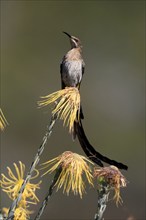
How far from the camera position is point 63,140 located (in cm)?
1267

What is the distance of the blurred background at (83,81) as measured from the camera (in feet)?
39.5

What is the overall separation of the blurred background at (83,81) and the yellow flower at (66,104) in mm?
6774

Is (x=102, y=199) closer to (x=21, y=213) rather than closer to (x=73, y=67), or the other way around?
(x=21, y=213)

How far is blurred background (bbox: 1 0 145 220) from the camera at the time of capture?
1205cm

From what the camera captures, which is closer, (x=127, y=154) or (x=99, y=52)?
(x=127, y=154)

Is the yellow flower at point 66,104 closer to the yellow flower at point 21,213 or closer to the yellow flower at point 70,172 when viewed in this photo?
the yellow flower at point 70,172

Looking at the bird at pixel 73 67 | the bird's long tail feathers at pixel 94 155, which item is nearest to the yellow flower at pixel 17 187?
the bird's long tail feathers at pixel 94 155

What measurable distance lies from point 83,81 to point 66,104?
43.0 ft

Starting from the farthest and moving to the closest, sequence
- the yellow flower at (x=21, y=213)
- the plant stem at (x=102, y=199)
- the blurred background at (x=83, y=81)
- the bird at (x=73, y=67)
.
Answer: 1. the blurred background at (x=83, y=81)
2. the bird at (x=73, y=67)
3. the yellow flower at (x=21, y=213)
4. the plant stem at (x=102, y=199)

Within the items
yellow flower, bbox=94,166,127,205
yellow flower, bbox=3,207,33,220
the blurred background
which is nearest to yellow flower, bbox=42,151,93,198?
yellow flower, bbox=94,166,127,205

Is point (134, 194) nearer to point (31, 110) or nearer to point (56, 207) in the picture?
point (56, 207)

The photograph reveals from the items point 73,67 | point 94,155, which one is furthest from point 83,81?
point 94,155

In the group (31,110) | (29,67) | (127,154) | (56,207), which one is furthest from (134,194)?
(29,67)

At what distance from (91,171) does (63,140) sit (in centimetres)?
992
